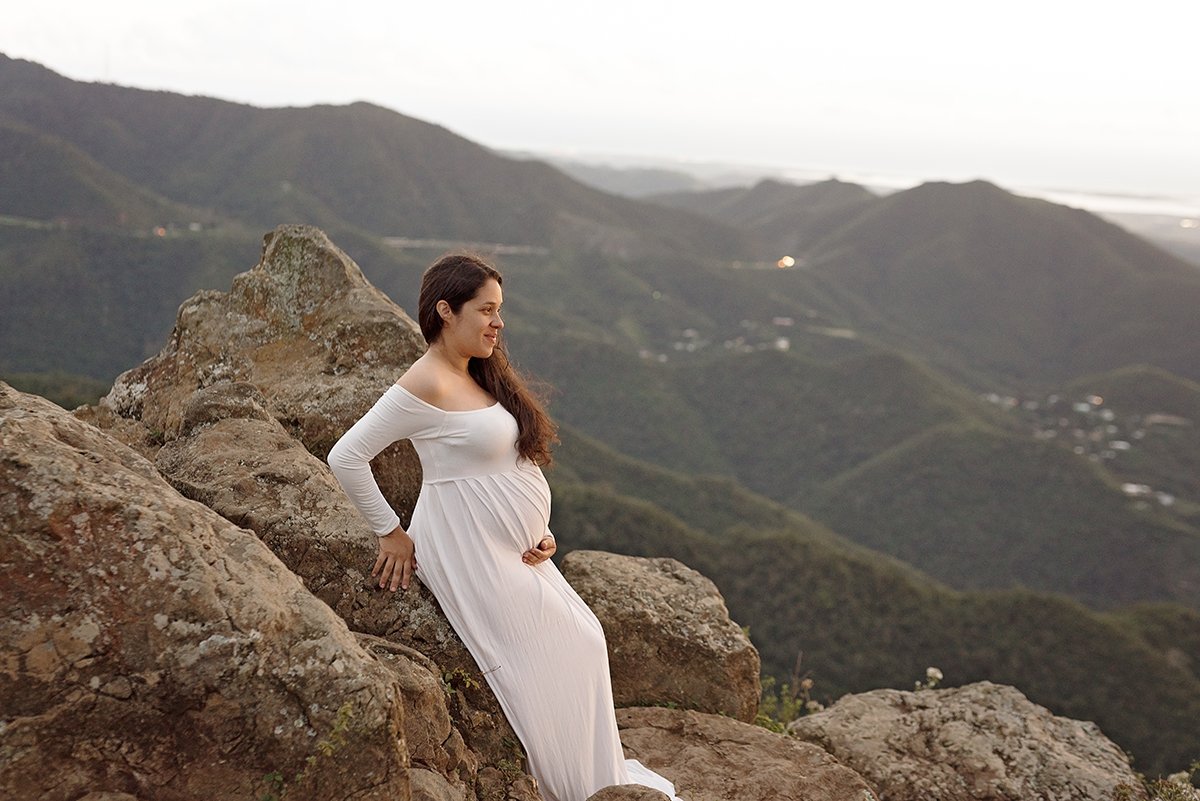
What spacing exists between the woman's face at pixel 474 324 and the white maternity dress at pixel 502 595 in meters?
0.34

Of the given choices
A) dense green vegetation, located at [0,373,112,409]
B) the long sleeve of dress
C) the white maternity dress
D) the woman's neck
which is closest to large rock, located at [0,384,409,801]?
the long sleeve of dress

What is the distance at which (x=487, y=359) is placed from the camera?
4656 mm

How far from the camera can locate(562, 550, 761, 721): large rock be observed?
619cm

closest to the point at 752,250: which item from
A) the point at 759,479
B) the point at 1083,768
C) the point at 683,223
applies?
the point at 683,223

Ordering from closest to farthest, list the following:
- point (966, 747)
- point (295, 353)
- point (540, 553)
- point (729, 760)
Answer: point (540, 553)
point (729, 760)
point (966, 747)
point (295, 353)

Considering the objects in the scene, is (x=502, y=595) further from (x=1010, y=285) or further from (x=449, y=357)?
(x=1010, y=285)

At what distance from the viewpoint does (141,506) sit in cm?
318

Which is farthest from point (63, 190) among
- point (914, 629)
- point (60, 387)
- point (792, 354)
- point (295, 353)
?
point (295, 353)

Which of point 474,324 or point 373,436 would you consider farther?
point 474,324

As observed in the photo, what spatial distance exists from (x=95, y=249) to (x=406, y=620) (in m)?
93.0

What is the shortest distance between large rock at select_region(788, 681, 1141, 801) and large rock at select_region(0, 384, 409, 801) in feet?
14.6

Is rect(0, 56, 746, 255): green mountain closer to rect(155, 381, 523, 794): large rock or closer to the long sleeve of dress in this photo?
rect(155, 381, 523, 794): large rock

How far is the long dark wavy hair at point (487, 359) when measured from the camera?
4.44 m

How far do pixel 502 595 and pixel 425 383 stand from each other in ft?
3.87
